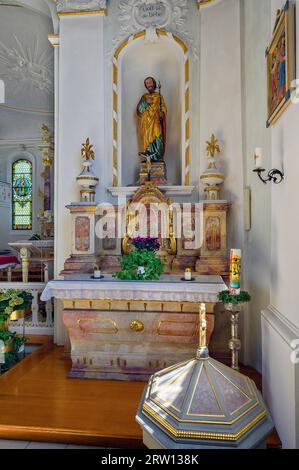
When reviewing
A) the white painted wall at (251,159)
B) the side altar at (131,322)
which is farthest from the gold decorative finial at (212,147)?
the side altar at (131,322)

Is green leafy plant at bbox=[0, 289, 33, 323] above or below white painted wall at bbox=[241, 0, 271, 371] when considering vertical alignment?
below

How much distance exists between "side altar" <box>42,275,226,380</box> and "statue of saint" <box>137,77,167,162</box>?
2.38 metres

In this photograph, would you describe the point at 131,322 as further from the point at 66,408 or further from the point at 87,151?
the point at 87,151

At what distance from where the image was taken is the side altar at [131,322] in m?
3.62

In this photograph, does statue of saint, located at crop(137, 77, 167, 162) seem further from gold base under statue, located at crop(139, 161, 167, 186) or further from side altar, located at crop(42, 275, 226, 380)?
side altar, located at crop(42, 275, 226, 380)

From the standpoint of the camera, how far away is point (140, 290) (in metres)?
3.62

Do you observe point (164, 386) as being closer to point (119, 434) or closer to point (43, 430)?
point (119, 434)

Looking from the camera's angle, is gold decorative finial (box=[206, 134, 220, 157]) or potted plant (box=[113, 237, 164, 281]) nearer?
potted plant (box=[113, 237, 164, 281])

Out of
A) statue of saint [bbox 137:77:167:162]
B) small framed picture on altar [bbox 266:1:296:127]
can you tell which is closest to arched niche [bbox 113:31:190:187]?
statue of saint [bbox 137:77:167:162]

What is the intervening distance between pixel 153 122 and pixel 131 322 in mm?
3181

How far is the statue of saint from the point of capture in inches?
209

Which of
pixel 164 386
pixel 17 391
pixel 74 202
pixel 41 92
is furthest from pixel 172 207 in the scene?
pixel 41 92

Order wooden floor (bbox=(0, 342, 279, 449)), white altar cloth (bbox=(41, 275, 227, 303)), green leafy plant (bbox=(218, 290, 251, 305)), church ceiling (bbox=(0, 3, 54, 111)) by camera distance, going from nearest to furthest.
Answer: wooden floor (bbox=(0, 342, 279, 449)) → green leafy plant (bbox=(218, 290, 251, 305)) → white altar cloth (bbox=(41, 275, 227, 303)) → church ceiling (bbox=(0, 3, 54, 111))

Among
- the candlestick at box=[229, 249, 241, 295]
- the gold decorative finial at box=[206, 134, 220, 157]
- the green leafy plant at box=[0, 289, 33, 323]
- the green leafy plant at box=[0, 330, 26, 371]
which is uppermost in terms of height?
the gold decorative finial at box=[206, 134, 220, 157]
